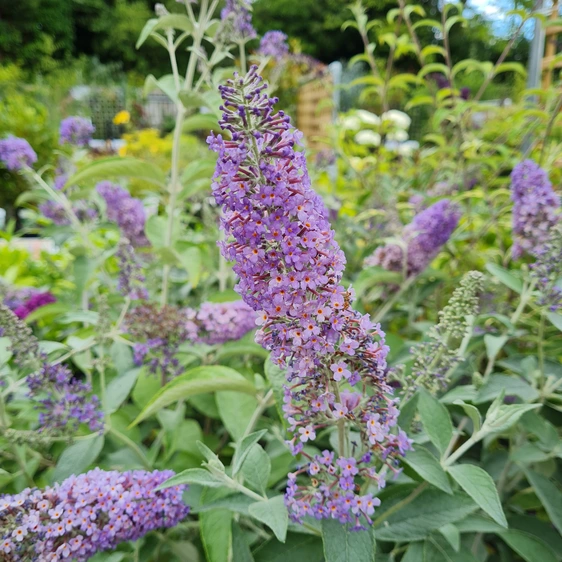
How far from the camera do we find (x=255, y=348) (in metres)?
1.21

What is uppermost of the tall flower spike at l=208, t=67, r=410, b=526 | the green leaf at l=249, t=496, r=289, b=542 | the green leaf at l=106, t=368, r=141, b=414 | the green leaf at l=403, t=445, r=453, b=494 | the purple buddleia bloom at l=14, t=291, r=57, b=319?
the tall flower spike at l=208, t=67, r=410, b=526

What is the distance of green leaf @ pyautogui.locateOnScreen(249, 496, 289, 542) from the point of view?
28.4 inches

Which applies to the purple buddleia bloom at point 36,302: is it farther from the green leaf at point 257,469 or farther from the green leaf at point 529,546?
the green leaf at point 529,546

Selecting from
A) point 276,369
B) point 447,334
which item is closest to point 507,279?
point 447,334

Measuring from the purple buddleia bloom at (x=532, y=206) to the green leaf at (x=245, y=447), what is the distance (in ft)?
2.99

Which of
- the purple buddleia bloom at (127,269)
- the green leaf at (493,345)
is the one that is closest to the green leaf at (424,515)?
the green leaf at (493,345)

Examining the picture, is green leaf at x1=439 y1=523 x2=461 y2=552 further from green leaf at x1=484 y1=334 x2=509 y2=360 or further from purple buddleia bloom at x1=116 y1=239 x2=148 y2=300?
purple buddleia bloom at x1=116 y1=239 x2=148 y2=300

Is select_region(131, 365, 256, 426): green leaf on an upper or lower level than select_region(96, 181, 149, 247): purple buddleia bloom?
lower

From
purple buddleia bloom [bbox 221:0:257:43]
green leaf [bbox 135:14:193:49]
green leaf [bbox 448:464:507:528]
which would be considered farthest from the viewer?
purple buddleia bloom [bbox 221:0:257:43]

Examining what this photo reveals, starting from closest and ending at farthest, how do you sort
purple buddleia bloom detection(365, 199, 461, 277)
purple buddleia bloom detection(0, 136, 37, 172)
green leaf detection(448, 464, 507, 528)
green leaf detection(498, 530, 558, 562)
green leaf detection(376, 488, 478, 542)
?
1. green leaf detection(448, 464, 507, 528)
2. green leaf detection(376, 488, 478, 542)
3. green leaf detection(498, 530, 558, 562)
4. purple buddleia bloom detection(365, 199, 461, 277)
5. purple buddleia bloom detection(0, 136, 37, 172)

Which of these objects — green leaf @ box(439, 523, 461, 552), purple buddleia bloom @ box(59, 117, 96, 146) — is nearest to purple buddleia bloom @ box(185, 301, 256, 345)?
green leaf @ box(439, 523, 461, 552)

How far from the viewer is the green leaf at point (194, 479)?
29.8 inches

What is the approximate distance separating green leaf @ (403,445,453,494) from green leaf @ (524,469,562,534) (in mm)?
407

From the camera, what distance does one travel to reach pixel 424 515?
2.91 feet
